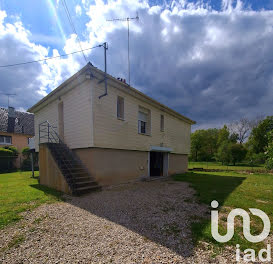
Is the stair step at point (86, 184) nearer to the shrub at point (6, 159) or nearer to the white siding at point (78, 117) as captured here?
the white siding at point (78, 117)

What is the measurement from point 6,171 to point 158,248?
1991 cm

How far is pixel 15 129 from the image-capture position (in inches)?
794

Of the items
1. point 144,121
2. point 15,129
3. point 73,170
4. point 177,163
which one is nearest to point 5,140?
point 15,129

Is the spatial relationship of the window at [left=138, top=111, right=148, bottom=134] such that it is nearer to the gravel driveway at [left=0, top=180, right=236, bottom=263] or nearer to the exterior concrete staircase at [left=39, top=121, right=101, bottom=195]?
the exterior concrete staircase at [left=39, top=121, right=101, bottom=195]

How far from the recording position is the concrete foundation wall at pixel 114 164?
23.3 ft

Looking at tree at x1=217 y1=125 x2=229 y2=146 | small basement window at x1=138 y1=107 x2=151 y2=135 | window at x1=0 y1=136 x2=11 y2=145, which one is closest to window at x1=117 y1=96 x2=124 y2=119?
small basement window at x1=138 y1=107 x2=151 y2=135

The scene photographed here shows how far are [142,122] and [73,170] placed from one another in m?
5.27

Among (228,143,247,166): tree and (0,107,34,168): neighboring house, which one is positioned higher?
(0,107,34,168): neighboring house

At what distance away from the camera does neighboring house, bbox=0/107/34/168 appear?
19.1 m

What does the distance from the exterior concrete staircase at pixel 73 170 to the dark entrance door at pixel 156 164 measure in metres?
6.63

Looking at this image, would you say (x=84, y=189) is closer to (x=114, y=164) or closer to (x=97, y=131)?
(x=114, y=164)

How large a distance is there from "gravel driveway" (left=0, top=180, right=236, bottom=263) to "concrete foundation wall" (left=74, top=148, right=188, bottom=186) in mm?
2318

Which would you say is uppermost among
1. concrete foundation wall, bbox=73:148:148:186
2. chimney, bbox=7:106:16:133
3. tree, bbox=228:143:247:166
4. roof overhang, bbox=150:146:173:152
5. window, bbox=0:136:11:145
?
chimney, bbox=7:106:16:133

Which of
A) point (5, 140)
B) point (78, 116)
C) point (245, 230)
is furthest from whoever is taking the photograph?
point (5, 140)
